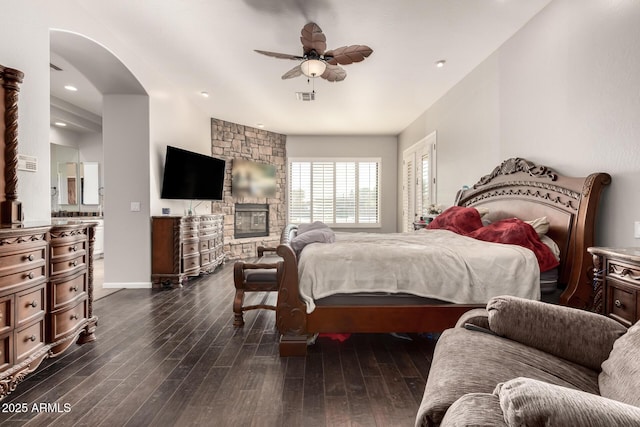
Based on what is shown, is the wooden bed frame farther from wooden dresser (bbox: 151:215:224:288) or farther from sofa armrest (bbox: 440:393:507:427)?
wooden dresser (bbox: 151:215:224:288)

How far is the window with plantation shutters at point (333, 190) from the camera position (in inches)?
331

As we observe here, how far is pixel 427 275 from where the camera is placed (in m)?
2.52

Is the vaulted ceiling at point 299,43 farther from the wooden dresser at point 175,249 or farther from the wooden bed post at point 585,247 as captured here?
the wooden dresser at point 175,249

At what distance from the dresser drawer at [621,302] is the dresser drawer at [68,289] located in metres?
3.45

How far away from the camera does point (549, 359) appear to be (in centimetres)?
131

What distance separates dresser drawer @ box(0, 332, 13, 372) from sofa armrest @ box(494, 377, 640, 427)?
244 cm

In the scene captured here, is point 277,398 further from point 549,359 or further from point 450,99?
point 450,99

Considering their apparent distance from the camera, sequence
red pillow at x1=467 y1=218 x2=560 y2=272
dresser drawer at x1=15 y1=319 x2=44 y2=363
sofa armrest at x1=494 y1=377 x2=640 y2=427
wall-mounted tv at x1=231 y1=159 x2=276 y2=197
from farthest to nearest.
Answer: wall-mounted tv at x1=231 y1=159 x2=276 y2=197, red pillow at x1=467 y1=218 x2=560 y2=272, dresser drawer at x1=15 y1=319 x2=44 y2=363, sofa armrest at x1=494 y1=377 x2=640 y2=427

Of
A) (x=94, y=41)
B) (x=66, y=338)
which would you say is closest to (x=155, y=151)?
(x=94, y=41)

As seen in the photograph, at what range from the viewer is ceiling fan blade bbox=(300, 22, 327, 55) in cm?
288

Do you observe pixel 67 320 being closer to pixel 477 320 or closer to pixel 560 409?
pixel 477 320

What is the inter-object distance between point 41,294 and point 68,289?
0.27m

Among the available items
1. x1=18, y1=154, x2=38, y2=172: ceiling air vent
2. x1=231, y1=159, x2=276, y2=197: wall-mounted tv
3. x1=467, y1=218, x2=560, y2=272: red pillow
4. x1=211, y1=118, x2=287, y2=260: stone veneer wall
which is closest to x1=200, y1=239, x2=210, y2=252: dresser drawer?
x1=211, y1=118, x2=287, y2=260: stone veneer wall

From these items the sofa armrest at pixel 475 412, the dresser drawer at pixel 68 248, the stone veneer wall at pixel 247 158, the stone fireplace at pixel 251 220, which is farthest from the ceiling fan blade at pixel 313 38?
the stone fireplace at pixel 251 220
